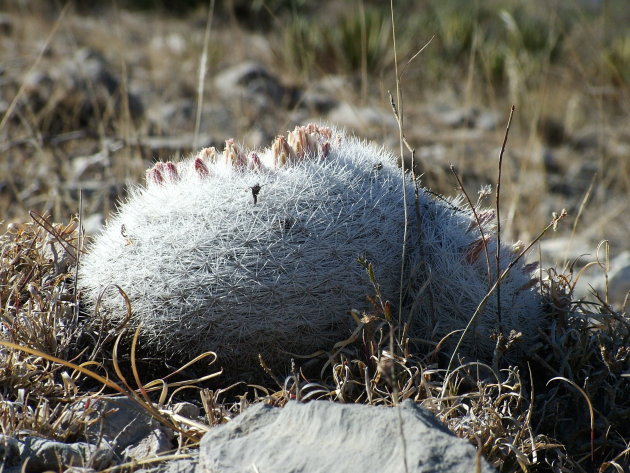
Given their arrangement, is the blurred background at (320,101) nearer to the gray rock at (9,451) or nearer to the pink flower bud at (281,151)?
the pink flower bud at (281,151)

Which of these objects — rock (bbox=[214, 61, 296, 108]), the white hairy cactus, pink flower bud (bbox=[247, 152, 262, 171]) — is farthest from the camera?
rock (bbox=[214, 61, 296, 108])

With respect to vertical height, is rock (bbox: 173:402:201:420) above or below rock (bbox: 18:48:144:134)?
below

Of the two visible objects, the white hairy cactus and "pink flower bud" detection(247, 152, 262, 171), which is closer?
the white hairy cactus

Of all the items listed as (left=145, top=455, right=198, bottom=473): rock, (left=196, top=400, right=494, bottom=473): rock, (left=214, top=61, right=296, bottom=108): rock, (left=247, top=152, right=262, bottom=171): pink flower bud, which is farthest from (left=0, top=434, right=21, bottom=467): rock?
(left=214, top=61, right=296, bottom=108): rock

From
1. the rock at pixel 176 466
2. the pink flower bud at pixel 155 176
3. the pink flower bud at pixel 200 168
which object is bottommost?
the rock at pixel 176 466

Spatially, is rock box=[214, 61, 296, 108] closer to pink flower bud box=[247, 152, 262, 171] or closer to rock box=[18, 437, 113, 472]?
pink flower bud box=[247, 152, 262, 171]

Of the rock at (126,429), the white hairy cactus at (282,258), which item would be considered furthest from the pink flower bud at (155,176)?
the rock at (126,429)

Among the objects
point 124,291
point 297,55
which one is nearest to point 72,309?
point 124,291
